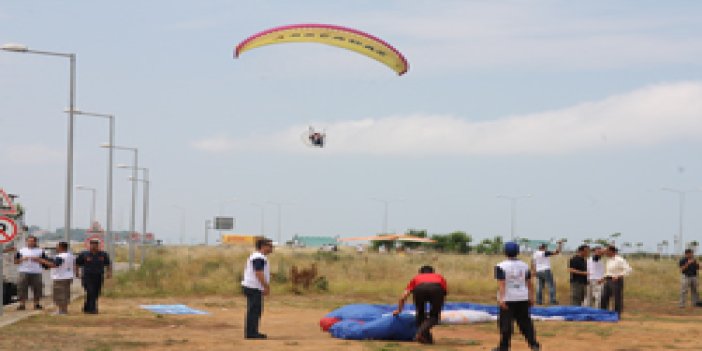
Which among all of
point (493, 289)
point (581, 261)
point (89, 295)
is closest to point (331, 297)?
point (493, 289)

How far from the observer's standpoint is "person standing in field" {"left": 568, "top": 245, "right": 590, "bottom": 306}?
2794 centimetres

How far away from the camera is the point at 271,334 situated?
19844mm

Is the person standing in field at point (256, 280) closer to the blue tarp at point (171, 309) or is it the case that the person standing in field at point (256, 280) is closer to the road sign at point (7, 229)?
the road sign at point (7, 229)

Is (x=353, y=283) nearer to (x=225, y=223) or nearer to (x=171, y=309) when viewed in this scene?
(x=171, y=309)

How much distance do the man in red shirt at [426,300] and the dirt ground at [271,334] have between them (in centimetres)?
32

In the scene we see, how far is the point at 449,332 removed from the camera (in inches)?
799

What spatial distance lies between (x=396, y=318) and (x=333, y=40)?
1502cm

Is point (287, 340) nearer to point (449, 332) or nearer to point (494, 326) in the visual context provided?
point (449, 332)

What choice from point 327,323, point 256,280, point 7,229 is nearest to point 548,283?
point 327,323

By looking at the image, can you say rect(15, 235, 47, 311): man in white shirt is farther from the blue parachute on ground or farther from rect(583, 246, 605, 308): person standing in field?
rect(583, 246, 605, 308): person standing in field

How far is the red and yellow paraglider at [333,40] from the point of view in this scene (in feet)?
102

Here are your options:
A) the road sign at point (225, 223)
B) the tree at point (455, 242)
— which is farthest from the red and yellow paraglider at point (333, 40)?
the tree at point (455, 242)

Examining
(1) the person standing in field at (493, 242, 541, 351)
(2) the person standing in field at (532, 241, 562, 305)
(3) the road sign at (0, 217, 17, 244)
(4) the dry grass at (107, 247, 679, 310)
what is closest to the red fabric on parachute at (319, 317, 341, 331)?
(1) the person standing in field at (493, 242, 541, 351)

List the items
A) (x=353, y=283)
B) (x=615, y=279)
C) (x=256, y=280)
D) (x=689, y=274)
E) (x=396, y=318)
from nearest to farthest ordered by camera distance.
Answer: (x=256, y=280) < (x=396, y=318) < (x=615, y=279) < (x=689, y=274) < (x=353, y=283)
